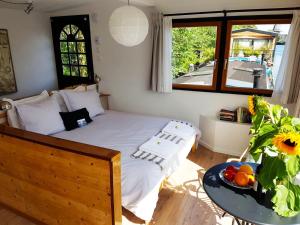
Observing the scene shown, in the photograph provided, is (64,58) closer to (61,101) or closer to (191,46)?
(61,101)

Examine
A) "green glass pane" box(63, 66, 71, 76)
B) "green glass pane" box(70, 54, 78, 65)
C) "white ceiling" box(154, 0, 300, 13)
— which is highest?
"white ceiling" box(154, 0, 300, 13)

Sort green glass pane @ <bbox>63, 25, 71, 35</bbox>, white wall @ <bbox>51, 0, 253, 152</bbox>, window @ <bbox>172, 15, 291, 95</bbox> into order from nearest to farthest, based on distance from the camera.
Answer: window @ <bbox>172, 15, 291, 95</bbox> < white wall @ <bbox>51, 0, 253, 152</bbox> < green glass pane @ <bbox>63, 25, 71, 35</bbox>

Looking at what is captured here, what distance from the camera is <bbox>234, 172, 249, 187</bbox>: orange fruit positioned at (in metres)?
1.41

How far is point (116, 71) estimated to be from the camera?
13.7ft

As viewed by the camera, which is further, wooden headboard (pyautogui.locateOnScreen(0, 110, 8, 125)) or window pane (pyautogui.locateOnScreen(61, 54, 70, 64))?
window pane (pyautogui.locateOnScreen(61, 54, 70, 64))

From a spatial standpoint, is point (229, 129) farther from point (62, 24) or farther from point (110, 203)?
point (62, 24)

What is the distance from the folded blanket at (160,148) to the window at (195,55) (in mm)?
1235

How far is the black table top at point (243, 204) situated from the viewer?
46.9 inches

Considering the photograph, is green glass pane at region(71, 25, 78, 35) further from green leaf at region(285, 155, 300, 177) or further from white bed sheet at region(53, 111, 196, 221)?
green leaf at region(285, 155, 300, 177)

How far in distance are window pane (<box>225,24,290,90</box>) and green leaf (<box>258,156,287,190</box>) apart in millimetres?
2383

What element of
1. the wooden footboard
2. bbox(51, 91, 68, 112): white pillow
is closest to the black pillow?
bbox(51, 91, 68, 112): white pillow

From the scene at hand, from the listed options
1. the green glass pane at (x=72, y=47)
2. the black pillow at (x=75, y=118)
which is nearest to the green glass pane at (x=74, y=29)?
the green glass pane at (x=72, y=47)

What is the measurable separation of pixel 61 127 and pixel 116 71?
1637 mm

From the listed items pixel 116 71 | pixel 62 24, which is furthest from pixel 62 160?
pixel 62 24
